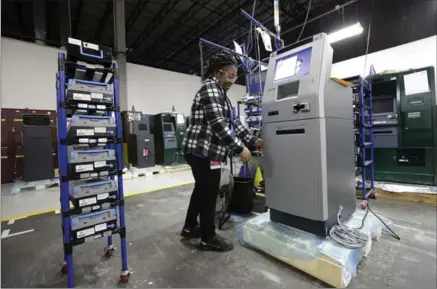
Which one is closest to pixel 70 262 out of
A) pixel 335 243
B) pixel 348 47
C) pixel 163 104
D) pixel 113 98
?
pixel 113 98

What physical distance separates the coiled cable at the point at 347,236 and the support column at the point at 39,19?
7346 millimetres

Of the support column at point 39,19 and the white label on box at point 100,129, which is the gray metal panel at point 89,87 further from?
the support column at point 39,19

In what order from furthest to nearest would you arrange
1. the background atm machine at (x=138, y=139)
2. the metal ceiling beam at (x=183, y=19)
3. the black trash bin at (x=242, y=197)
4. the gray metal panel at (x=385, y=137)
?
the metal ceiling beam at (x=183, y=19), the background atm machine at (x=138, y=139), the gray metal panel at (x=385, y=137), the black trash bin at (x=242, y=197)

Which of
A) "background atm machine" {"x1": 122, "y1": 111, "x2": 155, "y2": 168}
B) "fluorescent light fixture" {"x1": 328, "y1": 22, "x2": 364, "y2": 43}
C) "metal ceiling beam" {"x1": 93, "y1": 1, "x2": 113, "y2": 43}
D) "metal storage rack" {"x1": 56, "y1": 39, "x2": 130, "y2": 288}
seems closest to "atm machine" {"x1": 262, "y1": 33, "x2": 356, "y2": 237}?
"metal storage rack" {"x1": 56, "y1": 39, "x2": 130, "y2": 288}

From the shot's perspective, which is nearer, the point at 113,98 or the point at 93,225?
the point at 93,225

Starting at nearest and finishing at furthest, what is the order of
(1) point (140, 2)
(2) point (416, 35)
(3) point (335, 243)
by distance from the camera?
(3) point (335, 243) → (2) point (416, 35) → (1) point (140, 2)

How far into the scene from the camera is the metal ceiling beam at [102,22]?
6.24 meters

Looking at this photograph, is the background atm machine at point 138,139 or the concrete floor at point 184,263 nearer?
the concrete floor at point 184,263

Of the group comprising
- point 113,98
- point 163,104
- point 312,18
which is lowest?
point 113,98

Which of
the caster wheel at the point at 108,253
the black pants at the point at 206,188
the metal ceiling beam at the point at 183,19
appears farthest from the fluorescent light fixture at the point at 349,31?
the caster wheel at the point at 108,253

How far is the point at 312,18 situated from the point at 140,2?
512 cm

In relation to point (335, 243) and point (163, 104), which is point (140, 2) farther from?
point (335, 243)

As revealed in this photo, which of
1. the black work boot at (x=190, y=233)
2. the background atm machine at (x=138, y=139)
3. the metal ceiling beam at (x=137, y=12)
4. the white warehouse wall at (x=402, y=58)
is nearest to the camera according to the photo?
the black work boot at (x=190, y=233)

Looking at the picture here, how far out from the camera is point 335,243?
144cm
